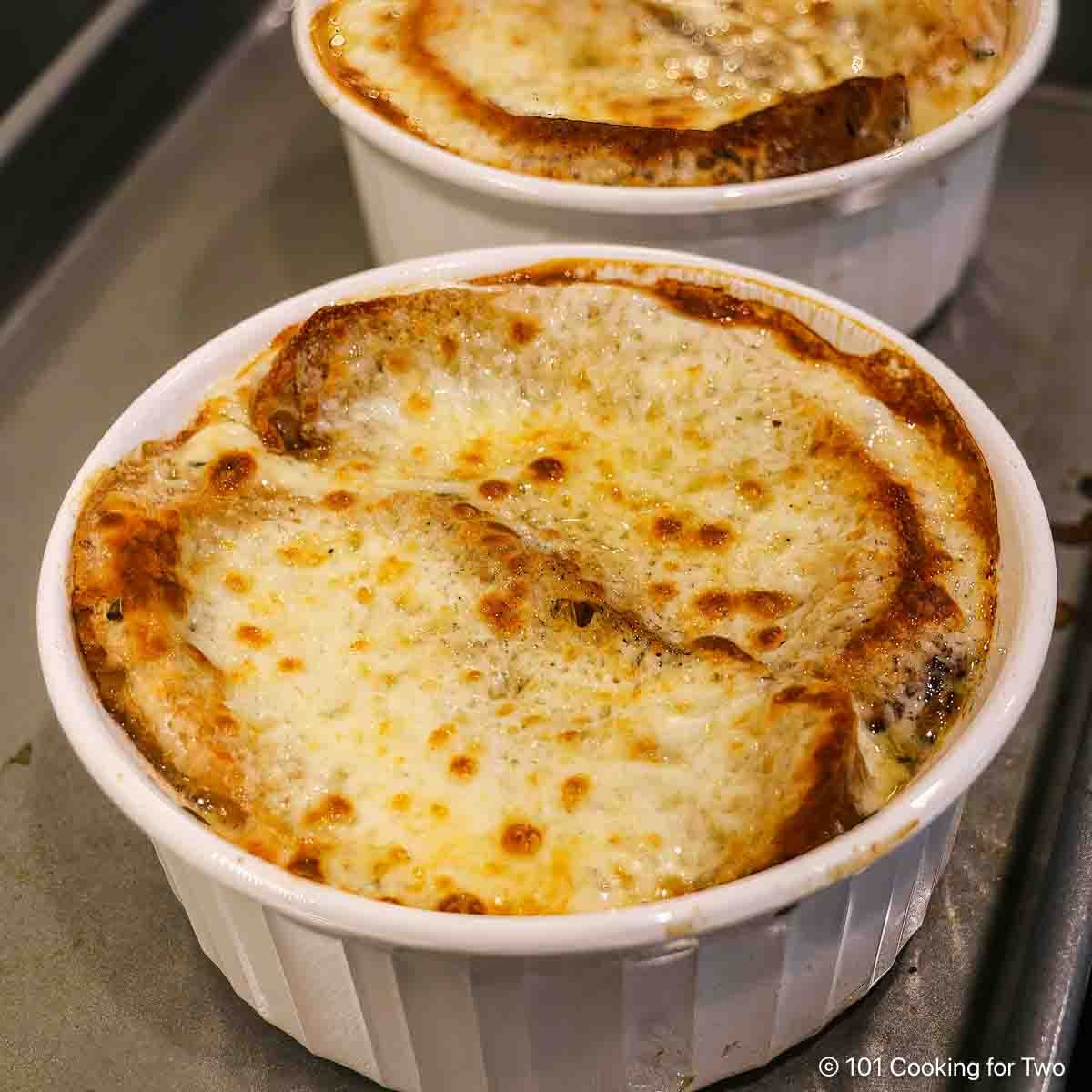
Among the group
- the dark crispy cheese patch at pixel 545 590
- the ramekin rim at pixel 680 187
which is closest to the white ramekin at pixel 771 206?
the ramekin rim at pixel 680 187

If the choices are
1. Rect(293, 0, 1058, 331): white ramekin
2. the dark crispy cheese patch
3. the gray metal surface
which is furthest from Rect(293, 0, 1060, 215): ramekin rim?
the gray metal surface

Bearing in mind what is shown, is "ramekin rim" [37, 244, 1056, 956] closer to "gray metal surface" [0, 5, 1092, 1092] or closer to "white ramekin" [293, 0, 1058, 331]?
"gray metal surface" [0, 5, 1092, 1092]

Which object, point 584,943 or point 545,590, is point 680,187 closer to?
point 545,590

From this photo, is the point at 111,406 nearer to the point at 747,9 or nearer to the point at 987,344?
the point at 747,9

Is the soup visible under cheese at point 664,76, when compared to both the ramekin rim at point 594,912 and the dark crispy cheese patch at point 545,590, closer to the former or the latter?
the dark crispy cheese patch at point 545,590

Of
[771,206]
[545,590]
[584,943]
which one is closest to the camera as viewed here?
[584,943]

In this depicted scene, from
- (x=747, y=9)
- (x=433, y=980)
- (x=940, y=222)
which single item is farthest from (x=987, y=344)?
(x=433, y=980)

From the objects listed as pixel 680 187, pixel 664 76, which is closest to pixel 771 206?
pixel 680 187
